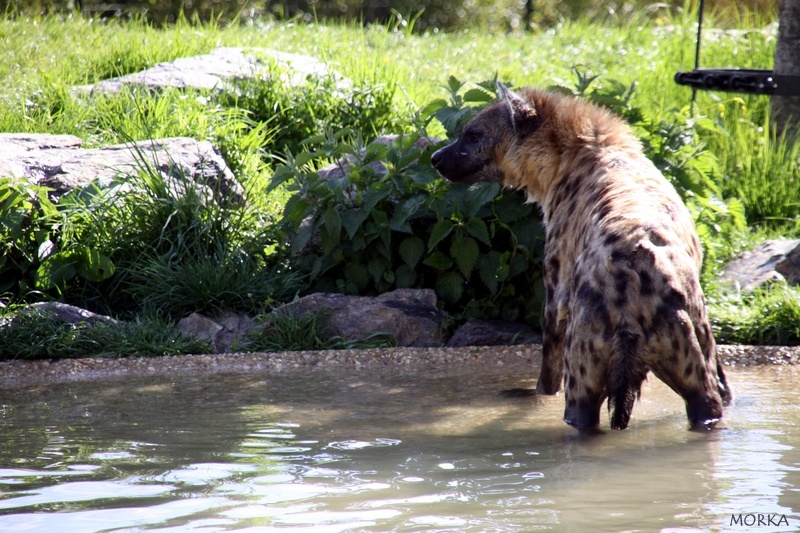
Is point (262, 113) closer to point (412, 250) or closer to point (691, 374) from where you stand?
point (412, 250)

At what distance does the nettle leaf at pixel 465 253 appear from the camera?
239 inches

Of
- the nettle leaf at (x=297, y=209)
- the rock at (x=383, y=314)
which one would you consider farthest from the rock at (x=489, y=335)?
the nettle leaf at (x=297, y=209)

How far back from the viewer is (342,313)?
6129mm

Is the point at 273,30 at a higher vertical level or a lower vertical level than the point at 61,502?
higher

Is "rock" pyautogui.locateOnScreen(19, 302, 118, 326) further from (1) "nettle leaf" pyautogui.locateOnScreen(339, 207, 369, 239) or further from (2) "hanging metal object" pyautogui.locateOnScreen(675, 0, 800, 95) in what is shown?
(2) "hanging metal object" pyautogui.locateOnScreen(675, 0, 800, 95)

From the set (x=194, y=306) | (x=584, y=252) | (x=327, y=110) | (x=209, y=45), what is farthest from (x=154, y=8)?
(x=584, y=252)

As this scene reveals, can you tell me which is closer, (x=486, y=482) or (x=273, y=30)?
(x=486, y=482)

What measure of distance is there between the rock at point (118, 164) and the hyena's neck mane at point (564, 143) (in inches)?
105

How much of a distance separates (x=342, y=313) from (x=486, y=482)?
2.81 m

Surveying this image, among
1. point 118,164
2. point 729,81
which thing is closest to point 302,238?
point 118,164

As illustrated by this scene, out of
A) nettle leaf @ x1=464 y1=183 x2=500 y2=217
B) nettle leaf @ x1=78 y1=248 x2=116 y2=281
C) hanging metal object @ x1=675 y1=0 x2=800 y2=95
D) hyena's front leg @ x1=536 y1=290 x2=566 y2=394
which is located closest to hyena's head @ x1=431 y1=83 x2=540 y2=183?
nettle leaf @ x1=464 y1=183 x2=500 y2=217

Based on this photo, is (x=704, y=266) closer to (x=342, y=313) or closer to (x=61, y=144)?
(x=342, y=313)

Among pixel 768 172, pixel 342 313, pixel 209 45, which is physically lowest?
pixel 342 313

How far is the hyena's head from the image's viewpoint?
5.12m
